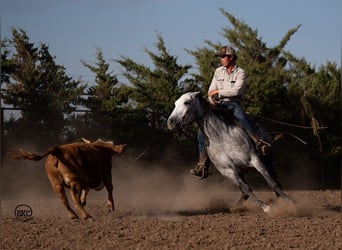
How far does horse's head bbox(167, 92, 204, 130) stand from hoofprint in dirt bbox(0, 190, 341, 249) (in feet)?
4.38

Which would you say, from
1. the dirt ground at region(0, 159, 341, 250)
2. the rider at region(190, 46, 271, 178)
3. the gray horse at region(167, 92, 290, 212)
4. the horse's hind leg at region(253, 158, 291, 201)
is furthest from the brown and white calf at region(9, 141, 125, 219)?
the horse's hind leg at region(253, 158, 291, 201)

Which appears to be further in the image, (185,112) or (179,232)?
(185,112)

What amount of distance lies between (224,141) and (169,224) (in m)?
2.23

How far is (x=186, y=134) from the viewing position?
1590cm

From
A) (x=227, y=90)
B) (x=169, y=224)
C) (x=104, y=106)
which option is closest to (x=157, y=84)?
(x=104, y=106)

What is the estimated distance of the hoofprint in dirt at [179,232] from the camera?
671 centimetres

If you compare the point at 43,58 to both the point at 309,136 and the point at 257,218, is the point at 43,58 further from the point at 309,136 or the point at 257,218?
the point at 257,218

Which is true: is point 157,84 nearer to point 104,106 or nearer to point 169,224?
point 104,106

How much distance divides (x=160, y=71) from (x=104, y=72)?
153cm

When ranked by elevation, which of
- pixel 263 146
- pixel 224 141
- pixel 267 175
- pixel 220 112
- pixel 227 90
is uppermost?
pixel 227 90

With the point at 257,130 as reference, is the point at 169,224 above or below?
below

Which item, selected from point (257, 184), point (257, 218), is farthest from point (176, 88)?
point (257, 218)

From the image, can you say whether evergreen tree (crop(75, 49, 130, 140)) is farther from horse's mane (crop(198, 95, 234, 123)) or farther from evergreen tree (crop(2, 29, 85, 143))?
horse's mane (crop(198, 95, 234, 123))

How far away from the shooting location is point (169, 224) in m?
7.93
